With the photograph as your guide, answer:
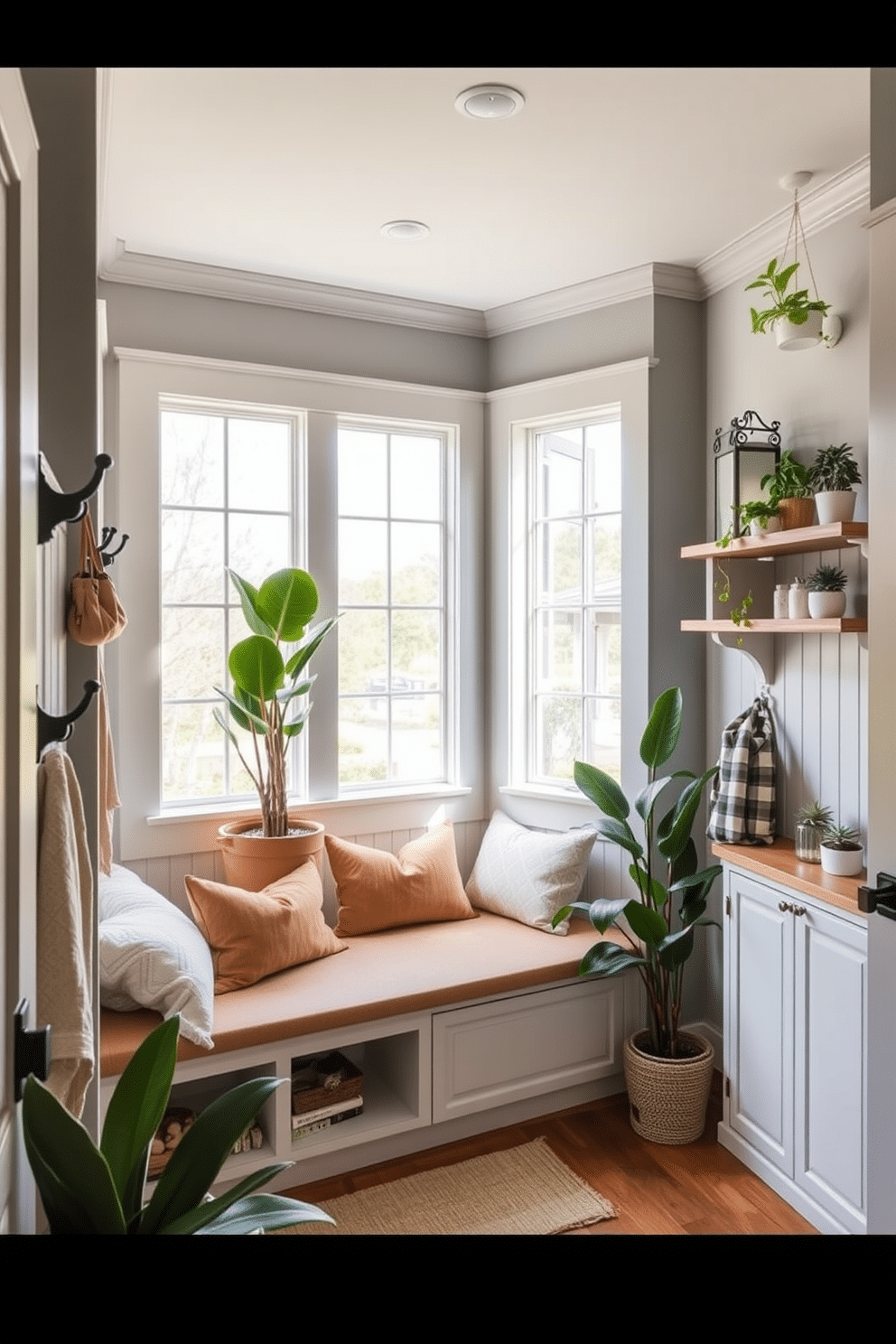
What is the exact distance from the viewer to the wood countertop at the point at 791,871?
2324 mm

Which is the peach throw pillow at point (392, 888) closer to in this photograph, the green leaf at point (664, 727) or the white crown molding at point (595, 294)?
the green leaf at point (664, 727)

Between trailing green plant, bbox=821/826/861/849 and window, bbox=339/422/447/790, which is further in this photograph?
window, bbox=339/422/447/790

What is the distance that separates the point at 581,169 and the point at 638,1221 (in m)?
2.77

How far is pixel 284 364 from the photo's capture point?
348 centimetres

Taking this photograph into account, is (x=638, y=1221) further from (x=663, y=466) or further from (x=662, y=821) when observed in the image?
(x=663, y=466)

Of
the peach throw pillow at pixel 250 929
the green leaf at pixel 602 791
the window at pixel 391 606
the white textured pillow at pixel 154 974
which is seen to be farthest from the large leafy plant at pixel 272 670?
the green leaf at pixel 602 791

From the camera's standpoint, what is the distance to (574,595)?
145 inches

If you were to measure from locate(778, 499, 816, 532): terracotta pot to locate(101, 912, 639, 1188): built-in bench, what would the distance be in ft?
4.89

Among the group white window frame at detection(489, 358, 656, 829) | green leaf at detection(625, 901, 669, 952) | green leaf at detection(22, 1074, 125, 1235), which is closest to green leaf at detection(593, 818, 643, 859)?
green leaf at detection(625, 901, 669, 952)

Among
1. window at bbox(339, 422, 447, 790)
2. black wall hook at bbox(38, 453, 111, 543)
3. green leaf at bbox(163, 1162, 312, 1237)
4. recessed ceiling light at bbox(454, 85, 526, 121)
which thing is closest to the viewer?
green leaf at bbox(163, 1162, 312, 1237)

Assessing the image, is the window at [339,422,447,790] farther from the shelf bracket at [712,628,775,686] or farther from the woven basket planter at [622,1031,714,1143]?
the woven basket planter at [622,1031,714,1143]

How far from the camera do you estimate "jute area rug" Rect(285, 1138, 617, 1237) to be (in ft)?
8.18

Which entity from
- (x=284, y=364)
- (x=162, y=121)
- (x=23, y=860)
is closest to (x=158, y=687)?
(x=284, y=364)

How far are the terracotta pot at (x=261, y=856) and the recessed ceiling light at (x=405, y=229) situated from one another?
1.94 m
